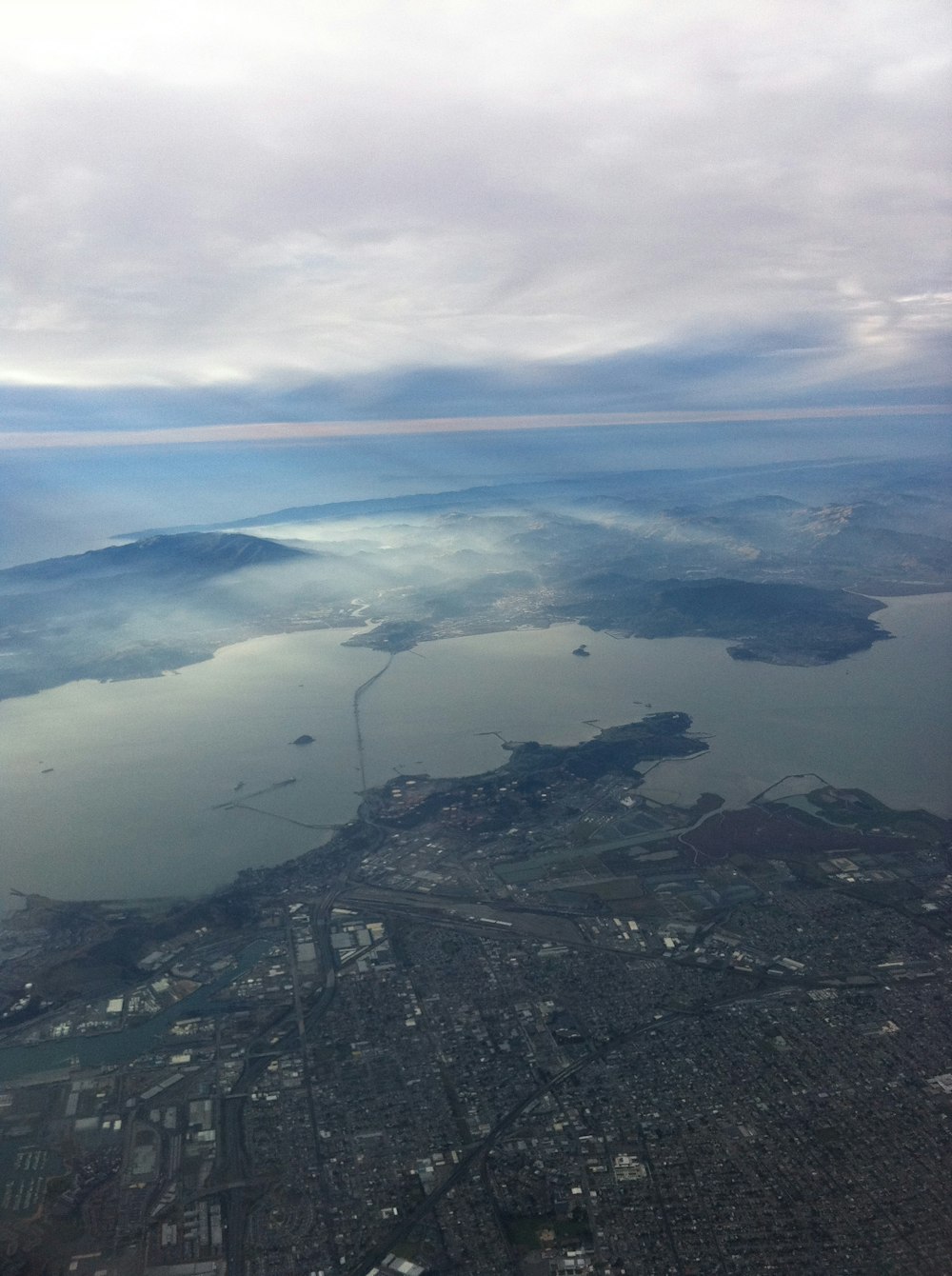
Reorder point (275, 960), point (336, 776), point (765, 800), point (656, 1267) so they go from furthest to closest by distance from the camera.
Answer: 1. point (336, 776)
2. point (765, 800)
3. point (275, 960)
4. point (656, 1267)

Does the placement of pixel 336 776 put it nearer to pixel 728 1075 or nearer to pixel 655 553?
pixel 728 1075

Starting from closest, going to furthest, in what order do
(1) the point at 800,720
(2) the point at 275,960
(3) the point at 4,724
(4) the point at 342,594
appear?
(2) the point at 275,960
(1) the point at 800,720
(3) the point at 4,724
(4) the point at 342,594

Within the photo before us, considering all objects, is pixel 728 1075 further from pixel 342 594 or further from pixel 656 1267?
pixel 342 594

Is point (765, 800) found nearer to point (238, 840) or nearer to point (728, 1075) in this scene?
point (728, 1075)

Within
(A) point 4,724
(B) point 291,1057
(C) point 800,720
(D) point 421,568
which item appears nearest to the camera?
(B) point 291,1057

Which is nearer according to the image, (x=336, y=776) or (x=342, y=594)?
(x=336, y=776)

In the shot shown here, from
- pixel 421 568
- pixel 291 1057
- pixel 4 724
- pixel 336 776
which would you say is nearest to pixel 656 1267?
pixel 291 1057

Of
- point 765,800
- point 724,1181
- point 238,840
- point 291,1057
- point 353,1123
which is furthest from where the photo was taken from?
point 765,800

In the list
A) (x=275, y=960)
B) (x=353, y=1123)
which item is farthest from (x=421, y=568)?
(x=353, y=1123)

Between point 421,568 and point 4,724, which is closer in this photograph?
point 4,724
